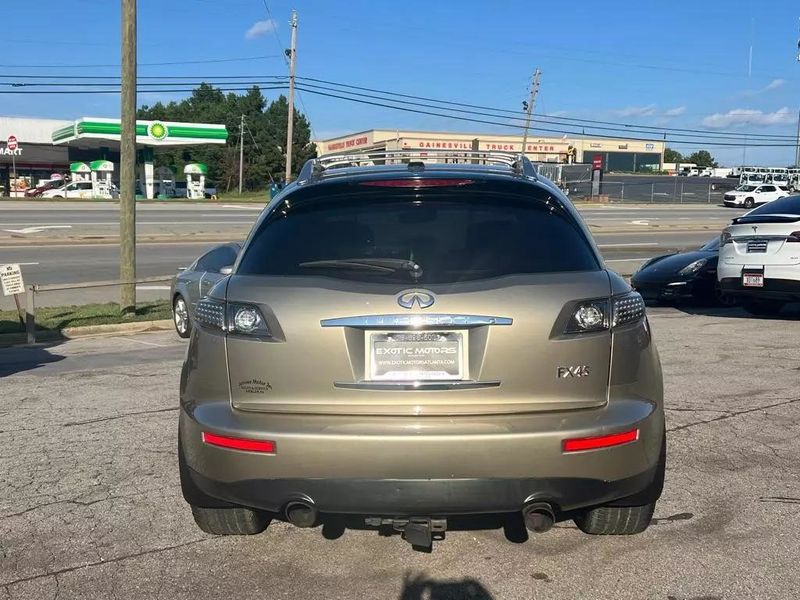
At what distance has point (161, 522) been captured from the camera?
425 centimetres

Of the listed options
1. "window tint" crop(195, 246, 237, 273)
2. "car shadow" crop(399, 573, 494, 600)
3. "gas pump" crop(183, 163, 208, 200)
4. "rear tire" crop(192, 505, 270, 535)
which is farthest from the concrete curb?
"gas pump" crop(183, 163, 208, 200)

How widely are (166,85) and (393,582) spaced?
5924 centimetres

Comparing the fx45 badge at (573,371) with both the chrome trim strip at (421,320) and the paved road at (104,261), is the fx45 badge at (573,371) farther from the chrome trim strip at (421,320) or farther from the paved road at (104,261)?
the paved road at (104,261)

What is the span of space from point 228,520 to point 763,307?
9.66 meters

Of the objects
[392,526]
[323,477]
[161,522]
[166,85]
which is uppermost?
[166,85]

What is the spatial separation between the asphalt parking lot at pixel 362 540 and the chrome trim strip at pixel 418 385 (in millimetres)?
929

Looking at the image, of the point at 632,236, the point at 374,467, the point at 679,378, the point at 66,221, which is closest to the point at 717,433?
the point at 679,378

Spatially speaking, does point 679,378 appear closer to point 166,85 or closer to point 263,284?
point 263,284

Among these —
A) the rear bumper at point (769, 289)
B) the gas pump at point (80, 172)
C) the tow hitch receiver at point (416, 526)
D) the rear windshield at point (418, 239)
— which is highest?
the gas pump at point (80, 172)

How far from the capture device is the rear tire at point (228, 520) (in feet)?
12.6

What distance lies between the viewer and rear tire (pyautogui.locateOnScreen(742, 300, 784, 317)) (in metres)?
11.4

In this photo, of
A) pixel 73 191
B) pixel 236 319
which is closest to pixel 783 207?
pixel 236 319

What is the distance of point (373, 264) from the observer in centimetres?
347

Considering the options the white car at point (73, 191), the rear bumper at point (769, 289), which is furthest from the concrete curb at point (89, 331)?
the white car at point (73, 191)
